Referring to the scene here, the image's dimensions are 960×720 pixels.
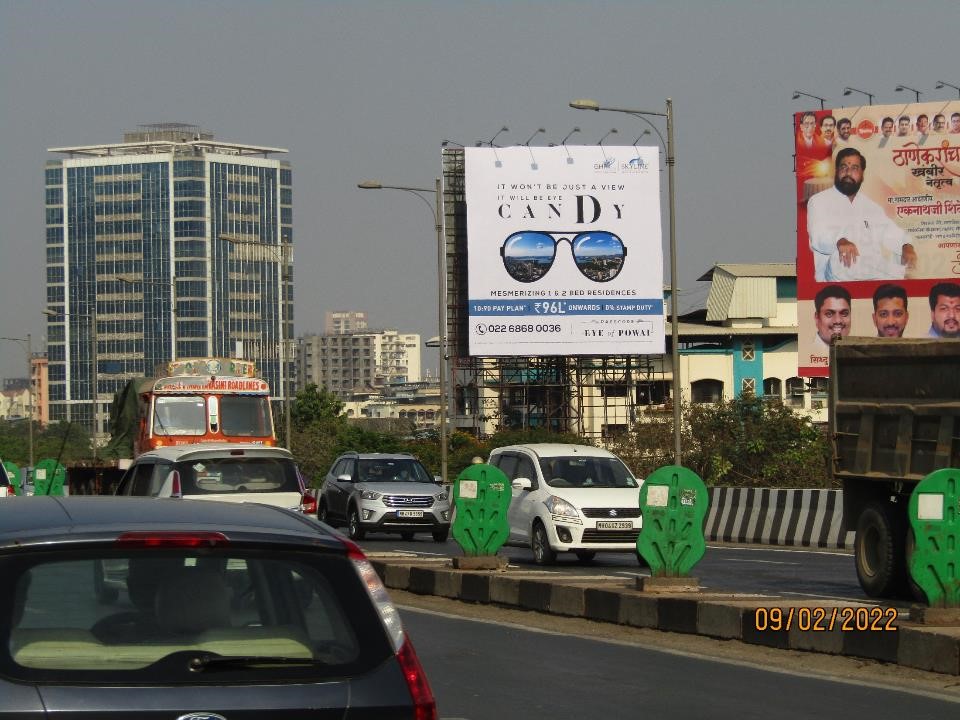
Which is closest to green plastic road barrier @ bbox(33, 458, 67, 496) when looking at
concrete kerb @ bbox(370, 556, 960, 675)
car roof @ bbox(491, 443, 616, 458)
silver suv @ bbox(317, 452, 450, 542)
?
silver suv @ bbox(317, 452, 450, 542)

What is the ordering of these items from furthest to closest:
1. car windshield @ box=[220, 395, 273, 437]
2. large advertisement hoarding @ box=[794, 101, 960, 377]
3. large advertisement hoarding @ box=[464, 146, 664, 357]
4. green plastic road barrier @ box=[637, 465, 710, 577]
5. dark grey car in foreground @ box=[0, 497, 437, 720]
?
large advertisement hoarding @ box=[464, 146, 664, 357]
large advertisement hoarding @ box=[794, 101, 960, 377]
car windshield @ box=[220, 395, 273, 437]
green plastic road barrier @ box=[637, 465, 710, 577]
dark grey car in foreground @ box=[0, 497, 437, 720]

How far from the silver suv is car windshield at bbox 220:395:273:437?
1975 mm

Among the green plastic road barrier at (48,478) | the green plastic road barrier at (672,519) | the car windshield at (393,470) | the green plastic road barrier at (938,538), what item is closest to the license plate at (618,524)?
the green plastic road barrier at (672,519)

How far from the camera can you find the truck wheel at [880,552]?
15.1m

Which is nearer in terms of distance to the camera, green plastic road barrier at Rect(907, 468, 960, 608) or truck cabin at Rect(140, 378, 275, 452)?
green plastic road barrier at Rect(907, 468, 960, 608)

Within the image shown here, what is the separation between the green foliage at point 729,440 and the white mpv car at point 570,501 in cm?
2828

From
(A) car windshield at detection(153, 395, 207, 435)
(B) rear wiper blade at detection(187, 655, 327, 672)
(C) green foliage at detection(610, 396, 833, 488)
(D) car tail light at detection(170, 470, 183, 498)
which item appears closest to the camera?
(B) rear wiper blade at detection(187, 655, 327, 672)

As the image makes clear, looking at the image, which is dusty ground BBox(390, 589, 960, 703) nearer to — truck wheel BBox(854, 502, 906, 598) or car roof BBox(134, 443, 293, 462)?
truck wheel BBox(854, 502, 906, 598)

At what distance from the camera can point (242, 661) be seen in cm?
423

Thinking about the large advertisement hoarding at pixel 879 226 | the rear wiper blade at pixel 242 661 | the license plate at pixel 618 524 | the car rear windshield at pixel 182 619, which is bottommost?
the license plate at pixel 618 524

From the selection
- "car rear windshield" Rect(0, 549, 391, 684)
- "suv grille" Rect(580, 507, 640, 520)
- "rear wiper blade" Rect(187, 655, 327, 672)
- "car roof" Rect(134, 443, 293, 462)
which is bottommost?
"suv grille" Rect(580, 507, 640, 520)

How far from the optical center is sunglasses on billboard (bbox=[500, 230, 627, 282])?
201 ft

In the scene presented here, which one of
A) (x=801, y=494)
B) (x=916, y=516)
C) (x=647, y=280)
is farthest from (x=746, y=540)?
(x=647, y=280)
